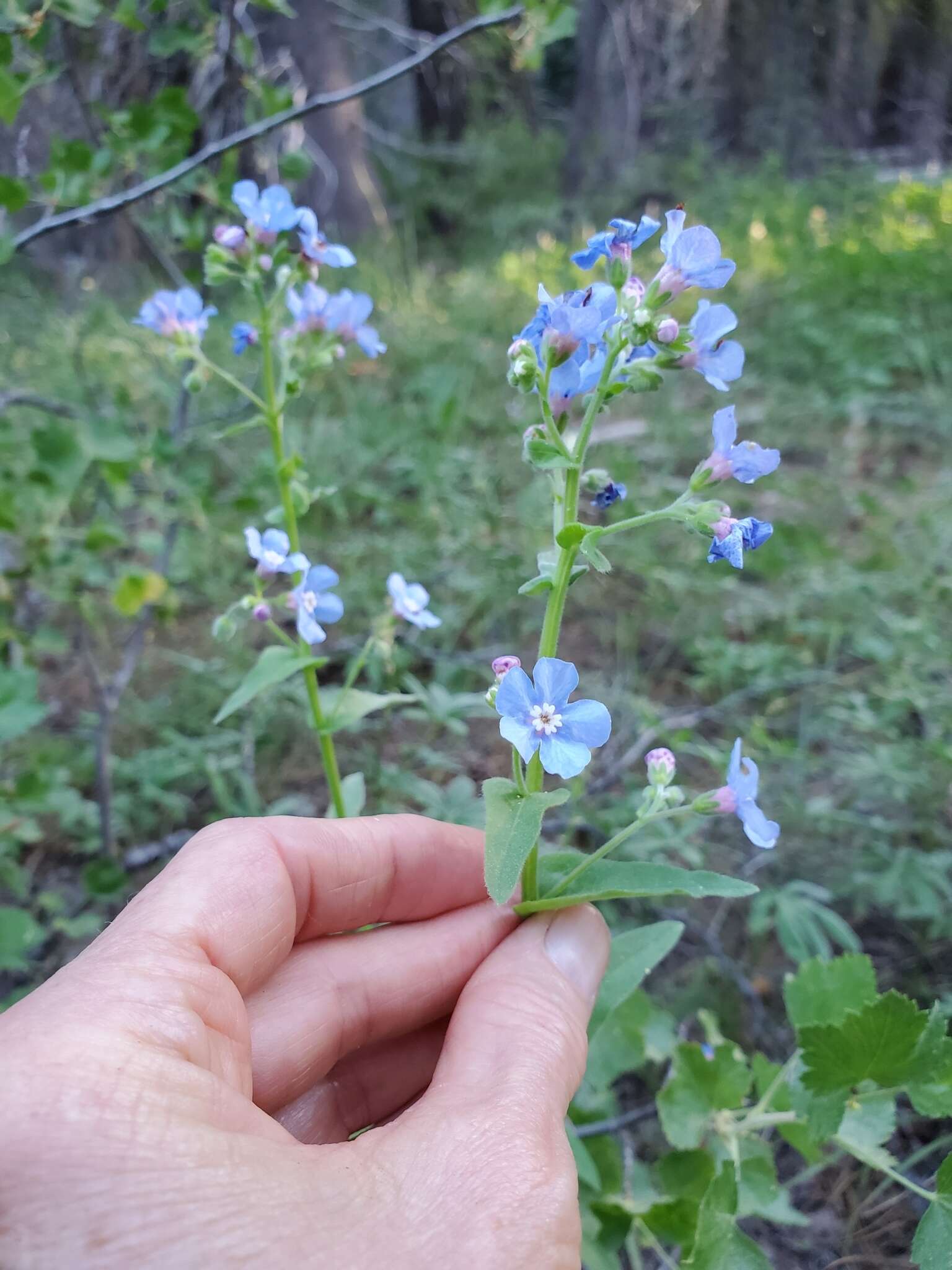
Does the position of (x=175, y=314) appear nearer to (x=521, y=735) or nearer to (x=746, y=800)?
(x=521, y=735)

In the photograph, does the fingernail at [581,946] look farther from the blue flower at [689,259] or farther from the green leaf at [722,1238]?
the blue flower at [689,259]

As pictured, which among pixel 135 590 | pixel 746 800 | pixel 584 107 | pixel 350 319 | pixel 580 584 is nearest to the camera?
pixel 746 800

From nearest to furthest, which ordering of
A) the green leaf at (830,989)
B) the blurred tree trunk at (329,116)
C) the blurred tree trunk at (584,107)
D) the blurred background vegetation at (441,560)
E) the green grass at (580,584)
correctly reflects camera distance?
the green leaf at (830,989) < the blurred background vegetation at (441,560) < the green grass at (580,584) < the blurred tree trunk at (329,116) < the blurred tree trunk at (584,107)

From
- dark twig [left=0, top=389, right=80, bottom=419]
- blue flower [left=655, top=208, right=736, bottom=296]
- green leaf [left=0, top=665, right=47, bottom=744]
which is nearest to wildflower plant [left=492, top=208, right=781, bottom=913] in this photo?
blue flower [left=655, top=208, right=736, bottom=296]

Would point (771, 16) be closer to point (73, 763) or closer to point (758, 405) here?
point (758, 405)

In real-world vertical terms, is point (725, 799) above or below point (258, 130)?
below

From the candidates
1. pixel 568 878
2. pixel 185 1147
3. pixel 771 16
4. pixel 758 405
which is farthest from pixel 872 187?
pixel 185 1147

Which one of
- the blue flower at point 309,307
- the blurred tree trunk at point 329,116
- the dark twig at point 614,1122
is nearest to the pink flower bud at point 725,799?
the dark twig at point 614,1122

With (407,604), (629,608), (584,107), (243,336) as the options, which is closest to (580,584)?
(629,608)
